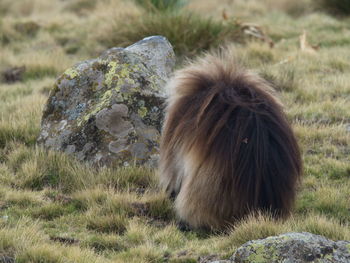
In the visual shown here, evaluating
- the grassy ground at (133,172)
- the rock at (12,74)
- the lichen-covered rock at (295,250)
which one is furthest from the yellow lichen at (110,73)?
the rock at (12,74)

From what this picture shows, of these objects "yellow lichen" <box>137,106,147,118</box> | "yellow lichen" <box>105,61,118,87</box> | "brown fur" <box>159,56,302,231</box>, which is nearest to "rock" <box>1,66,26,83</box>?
"yellow lichen" <box>105,61,118,87</box>

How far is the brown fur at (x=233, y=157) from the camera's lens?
402 centimetres

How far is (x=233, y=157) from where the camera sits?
4012 mm

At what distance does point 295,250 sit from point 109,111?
2.81 m

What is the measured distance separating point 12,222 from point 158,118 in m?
1.97

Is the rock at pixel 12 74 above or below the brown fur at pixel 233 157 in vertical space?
below

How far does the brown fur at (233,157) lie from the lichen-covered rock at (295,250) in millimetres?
736

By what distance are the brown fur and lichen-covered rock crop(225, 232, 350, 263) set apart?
74cm

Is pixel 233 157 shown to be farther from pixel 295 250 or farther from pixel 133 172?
pixel 133 172

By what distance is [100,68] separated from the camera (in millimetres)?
5988

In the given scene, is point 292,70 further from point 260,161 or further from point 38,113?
point 260,161

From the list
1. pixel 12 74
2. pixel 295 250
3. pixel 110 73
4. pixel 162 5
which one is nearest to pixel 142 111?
pixel 110 73

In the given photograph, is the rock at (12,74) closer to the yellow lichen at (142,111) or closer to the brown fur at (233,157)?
the yellow lichen at (142,111)

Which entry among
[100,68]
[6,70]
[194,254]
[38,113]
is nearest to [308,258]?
A: [194,254]
